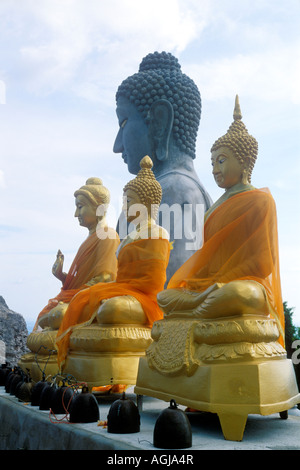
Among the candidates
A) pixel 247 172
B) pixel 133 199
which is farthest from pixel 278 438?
pixel 133 199

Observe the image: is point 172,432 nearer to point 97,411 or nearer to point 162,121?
point 97,411

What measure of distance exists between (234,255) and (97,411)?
1.39m

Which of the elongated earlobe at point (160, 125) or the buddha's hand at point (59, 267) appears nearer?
the buddha's hand at point (59, 267)

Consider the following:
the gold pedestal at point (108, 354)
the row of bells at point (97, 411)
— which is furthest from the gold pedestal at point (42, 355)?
the gold pedestal at point (108, 354)

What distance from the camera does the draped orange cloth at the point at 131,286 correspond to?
14.2ft

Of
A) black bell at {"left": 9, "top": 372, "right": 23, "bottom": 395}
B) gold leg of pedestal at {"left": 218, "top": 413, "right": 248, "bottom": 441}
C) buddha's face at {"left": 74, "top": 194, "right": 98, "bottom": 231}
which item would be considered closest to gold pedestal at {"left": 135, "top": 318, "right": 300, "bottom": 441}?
gold leg of pedestal at {"left": 218, "top": 413, "right": 248, "bottom": 441}

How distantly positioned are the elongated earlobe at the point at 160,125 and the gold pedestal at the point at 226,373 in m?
4.76

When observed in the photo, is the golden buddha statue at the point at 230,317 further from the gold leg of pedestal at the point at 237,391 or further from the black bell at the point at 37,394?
the black bell at the point at 37,394

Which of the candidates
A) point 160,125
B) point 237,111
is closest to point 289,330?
point 237,111

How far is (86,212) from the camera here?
5.76 meters

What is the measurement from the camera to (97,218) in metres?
5.76

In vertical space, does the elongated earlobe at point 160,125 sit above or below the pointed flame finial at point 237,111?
above

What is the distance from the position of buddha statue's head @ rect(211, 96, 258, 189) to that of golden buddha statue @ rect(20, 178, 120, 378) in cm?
208

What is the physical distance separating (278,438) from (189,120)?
583cm
